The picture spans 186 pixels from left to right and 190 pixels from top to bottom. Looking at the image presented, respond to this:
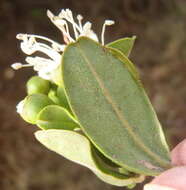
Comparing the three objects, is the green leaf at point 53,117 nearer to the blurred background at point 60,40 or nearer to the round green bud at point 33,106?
the round green bud at point 33,106

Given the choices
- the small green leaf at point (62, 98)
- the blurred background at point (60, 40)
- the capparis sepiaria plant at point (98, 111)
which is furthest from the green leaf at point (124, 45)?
the blurred background at point (60, 40)

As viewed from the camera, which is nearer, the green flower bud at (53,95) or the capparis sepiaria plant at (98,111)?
the capparis sepiaria plant at (98,111)

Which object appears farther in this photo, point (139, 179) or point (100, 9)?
point (100, 9)

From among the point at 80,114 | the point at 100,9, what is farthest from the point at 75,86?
the point at 100,9

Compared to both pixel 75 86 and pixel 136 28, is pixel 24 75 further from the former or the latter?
pixel 75 86

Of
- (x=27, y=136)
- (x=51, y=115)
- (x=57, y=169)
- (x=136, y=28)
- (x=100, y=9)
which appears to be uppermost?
(x=51, y=115)

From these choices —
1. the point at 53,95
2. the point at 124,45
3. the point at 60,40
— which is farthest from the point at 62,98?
the point at 60,40

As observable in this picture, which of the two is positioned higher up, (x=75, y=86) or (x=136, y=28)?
(x=75, y=86)
